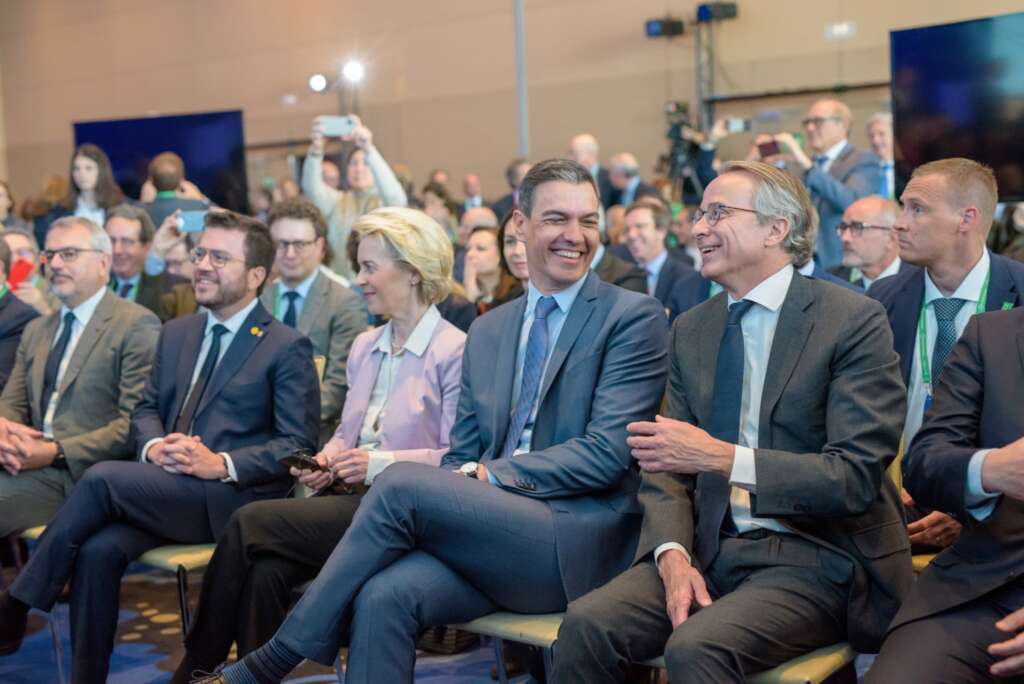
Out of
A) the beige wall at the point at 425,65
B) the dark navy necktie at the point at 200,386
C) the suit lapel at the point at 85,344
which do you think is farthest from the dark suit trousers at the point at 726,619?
the beige wall at the point at 425,65

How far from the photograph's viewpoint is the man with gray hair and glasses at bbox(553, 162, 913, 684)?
2.44 meters

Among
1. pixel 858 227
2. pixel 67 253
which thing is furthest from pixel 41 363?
pixel 858 227

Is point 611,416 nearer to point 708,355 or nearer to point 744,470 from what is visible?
point 708,355

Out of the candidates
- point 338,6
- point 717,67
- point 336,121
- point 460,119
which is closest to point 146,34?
point 338,6

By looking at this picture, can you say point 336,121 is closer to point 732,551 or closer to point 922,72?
point 922,72

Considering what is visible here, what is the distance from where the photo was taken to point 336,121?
6617 millimetres

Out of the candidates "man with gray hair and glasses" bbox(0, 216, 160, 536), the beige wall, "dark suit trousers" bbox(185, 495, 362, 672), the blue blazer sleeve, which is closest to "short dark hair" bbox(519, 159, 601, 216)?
the blue blazer sleeve

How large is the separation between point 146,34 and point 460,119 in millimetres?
4385

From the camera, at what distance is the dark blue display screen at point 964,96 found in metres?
5.02

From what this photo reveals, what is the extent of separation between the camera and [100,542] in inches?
138

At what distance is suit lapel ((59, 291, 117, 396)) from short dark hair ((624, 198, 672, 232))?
10.1ft

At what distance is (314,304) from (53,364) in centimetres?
105

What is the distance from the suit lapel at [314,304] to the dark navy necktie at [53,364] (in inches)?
35.5

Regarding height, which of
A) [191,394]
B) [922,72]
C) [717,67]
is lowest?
[191,394]
